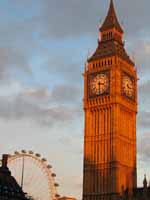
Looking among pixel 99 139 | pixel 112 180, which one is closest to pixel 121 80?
pixel 99 139

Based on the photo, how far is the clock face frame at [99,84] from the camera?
12694cm

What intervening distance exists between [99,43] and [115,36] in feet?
12.3

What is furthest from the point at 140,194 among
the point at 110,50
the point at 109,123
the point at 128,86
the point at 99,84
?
the point at 110,50

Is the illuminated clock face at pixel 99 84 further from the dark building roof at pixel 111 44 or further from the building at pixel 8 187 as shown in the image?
the building at pixel 8 187

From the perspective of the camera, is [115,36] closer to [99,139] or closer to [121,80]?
[121,80]

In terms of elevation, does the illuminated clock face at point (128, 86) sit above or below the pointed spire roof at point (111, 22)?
below

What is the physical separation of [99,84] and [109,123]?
8.48 m

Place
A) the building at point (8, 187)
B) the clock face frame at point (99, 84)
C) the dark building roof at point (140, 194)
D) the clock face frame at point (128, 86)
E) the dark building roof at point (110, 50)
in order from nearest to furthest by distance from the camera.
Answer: the building at point (8, 187) < the dark building roof at point (140, 194) < the clock face frame at point (99, 84) < the clock face frame at point (128, 86) < the dark building roof at point (110, 50)

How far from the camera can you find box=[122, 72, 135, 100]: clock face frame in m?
128

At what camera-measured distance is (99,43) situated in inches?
5330

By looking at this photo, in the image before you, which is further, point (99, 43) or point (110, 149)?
point (99, 43)

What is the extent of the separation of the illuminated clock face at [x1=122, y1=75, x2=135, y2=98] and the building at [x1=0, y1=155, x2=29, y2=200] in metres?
43.9

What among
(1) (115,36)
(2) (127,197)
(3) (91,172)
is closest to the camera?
(2) (127,197)

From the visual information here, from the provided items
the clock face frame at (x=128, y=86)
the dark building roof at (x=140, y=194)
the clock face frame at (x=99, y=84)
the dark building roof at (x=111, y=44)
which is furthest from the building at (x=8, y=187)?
the dark building roof at (x=111, y=44)
